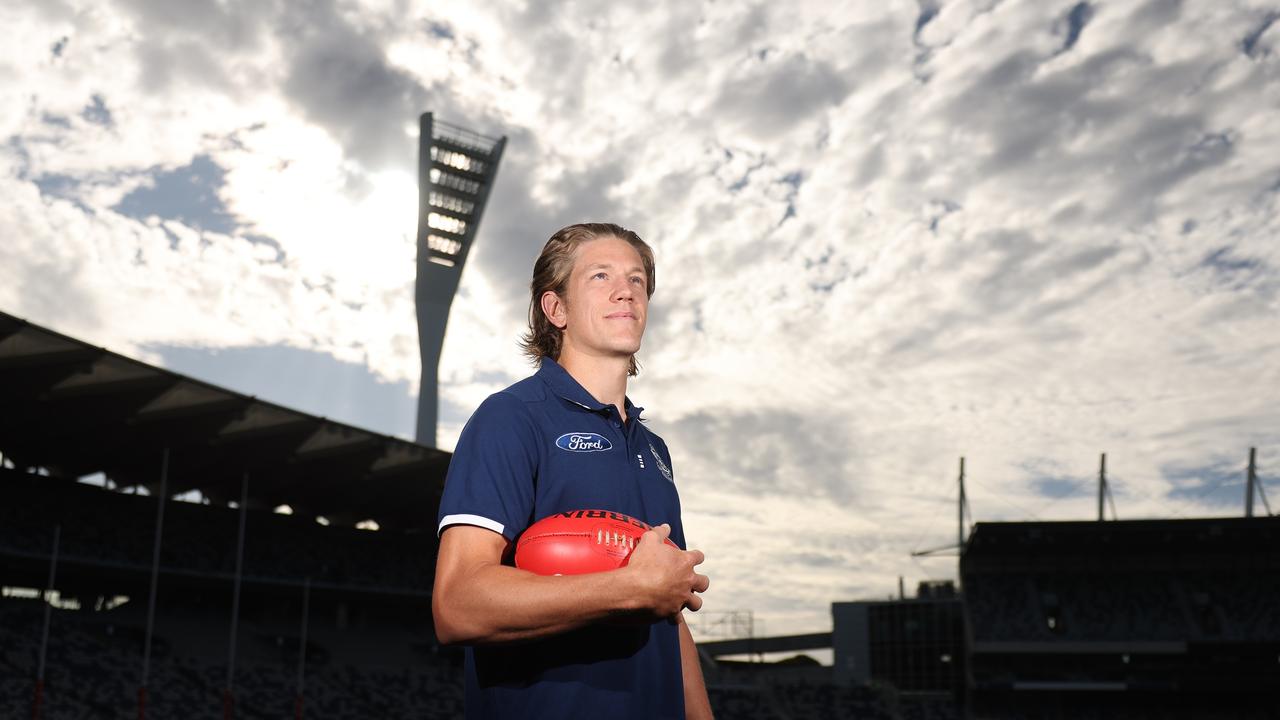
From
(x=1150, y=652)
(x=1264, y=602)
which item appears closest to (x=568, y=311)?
(x=1150, y=652)

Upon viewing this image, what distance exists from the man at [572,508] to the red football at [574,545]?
7 cm

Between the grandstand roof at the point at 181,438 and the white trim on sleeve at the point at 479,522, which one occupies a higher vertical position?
the grandstand roof at the point at 181,438

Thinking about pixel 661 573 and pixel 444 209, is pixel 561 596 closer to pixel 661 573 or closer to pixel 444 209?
pixel 661 573

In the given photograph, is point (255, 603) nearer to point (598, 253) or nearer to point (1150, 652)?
point (1150, 652)

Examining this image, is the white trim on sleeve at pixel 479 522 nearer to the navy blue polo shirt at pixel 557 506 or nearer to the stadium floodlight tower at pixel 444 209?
the navy blue polo shirt at pixel 557 506

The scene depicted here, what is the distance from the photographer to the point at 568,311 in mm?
3639

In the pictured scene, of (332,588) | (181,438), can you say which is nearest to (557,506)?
(181,438)

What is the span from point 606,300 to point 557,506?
729 millimetres

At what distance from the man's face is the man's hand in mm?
908

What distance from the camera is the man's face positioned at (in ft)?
11.6

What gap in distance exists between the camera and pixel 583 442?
3336 millimetres

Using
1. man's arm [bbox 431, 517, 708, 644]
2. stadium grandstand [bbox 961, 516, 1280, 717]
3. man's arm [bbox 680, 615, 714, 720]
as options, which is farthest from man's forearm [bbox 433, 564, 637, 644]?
stadium grandstand [bbox 961, 516, 1280, 717]

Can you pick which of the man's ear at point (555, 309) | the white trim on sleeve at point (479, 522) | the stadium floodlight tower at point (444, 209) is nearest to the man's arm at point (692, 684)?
the white trim on sleeve at point (479, 522)

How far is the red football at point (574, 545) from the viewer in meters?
3.05
